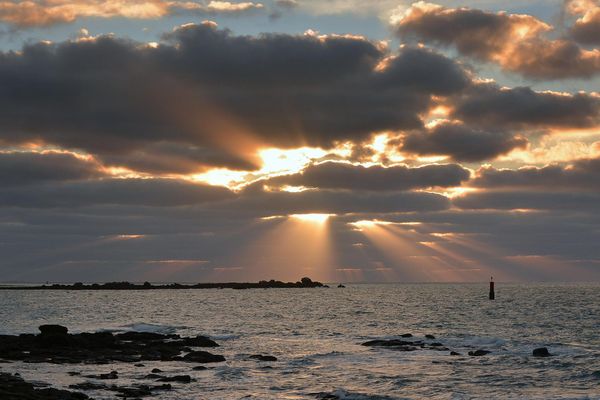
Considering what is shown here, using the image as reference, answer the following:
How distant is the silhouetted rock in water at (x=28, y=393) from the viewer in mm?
30969

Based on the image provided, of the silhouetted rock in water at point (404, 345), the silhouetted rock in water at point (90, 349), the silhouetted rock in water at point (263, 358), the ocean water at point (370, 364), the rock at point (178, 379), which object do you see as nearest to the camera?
the ocean water at point (370, 364)

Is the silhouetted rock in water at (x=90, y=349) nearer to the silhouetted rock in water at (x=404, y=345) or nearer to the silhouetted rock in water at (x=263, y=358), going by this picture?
the silhouetted rock in water at (x=263, y=358)

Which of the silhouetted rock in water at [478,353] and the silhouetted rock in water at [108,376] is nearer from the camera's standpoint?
the silhouetted rock in water at [108,376]

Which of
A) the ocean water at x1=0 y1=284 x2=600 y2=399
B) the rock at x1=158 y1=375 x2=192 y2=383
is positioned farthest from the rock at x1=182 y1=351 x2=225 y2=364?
the rock at x1=158 y1=375 x2=192 y2=383

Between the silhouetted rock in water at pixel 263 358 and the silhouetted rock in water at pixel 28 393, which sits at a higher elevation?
the silhouetted rock in water at pixel 28 393

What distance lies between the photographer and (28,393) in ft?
106

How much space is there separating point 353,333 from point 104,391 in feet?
154

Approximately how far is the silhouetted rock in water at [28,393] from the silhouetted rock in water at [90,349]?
625 inches

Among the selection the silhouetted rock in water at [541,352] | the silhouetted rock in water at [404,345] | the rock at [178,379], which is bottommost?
the rock at [178,379]

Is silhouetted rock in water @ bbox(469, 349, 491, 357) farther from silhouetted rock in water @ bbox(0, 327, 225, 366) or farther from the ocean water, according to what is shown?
silhouetted rock in water @ bbox(0, 327, 225, 366)

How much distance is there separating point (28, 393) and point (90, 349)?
26.3 meters

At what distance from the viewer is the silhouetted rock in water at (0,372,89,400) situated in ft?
102

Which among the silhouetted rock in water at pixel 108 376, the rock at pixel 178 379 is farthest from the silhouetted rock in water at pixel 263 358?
the silhouetted rock in water at pixel 108 376

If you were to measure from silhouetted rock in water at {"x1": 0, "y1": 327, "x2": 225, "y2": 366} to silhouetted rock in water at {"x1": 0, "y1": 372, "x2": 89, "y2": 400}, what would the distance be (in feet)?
52.1
